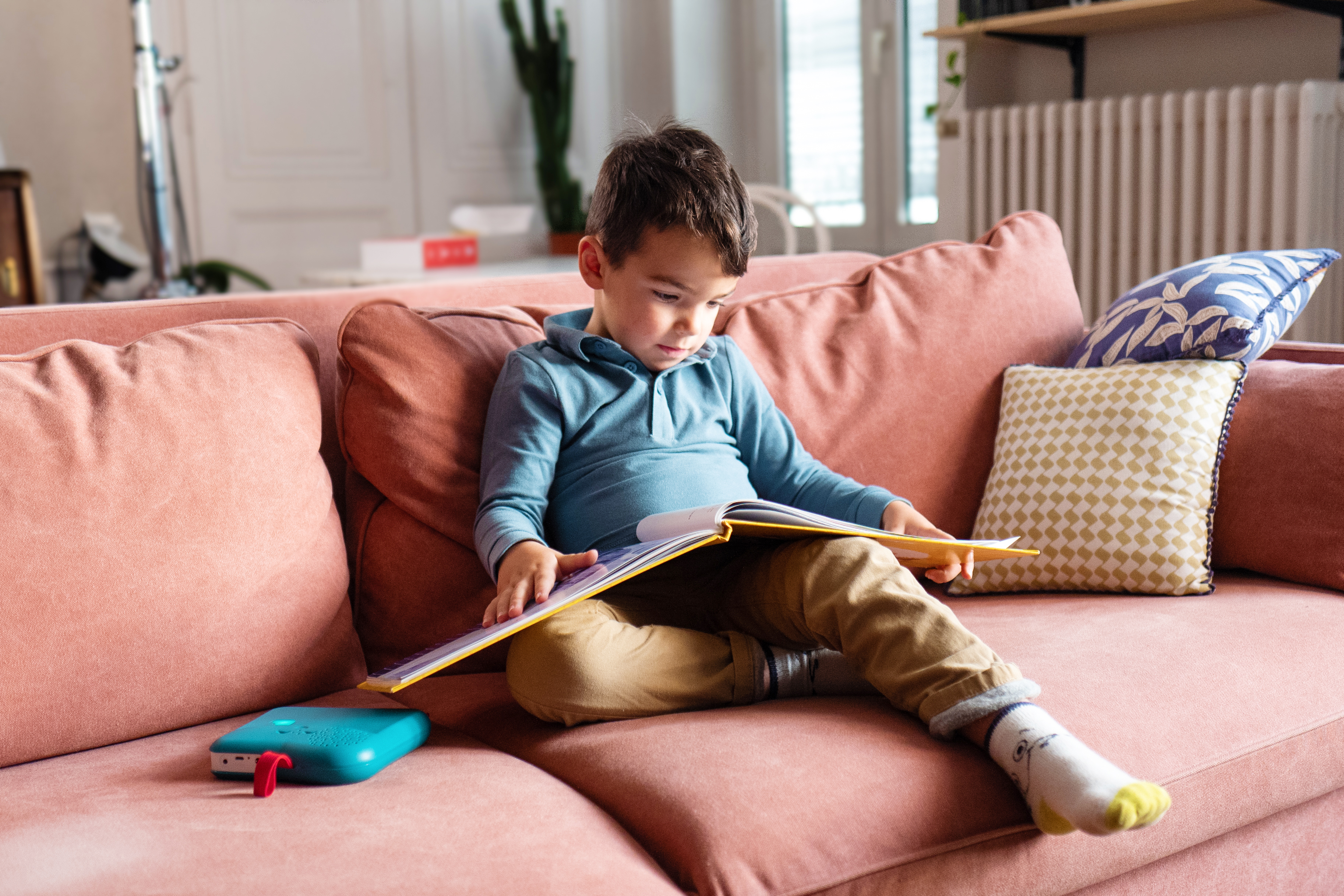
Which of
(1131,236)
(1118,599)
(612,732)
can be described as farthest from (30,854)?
(1131,236)

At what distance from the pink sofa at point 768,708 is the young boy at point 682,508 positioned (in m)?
0.04

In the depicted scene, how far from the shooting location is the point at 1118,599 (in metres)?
1.38

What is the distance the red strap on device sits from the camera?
97 centimetres

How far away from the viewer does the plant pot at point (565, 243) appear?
379 cm

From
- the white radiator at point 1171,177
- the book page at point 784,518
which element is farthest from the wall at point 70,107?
the book page at point 784,518

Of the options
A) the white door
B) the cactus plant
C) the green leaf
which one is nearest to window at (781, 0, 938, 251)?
the cactus plant

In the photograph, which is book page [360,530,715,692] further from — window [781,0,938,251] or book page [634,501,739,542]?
window [781,0,938,251]

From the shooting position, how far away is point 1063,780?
91 centimetres

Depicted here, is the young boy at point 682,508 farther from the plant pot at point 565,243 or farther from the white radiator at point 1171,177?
the plant pot at point 565,243

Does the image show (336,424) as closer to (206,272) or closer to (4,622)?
(4,622)

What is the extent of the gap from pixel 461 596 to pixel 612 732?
0.99ft

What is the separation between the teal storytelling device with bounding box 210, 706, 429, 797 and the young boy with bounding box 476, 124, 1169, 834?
129 millimetres

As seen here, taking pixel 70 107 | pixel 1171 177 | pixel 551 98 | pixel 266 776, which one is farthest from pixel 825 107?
pixel 266 776

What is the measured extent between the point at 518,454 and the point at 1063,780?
0.61m
